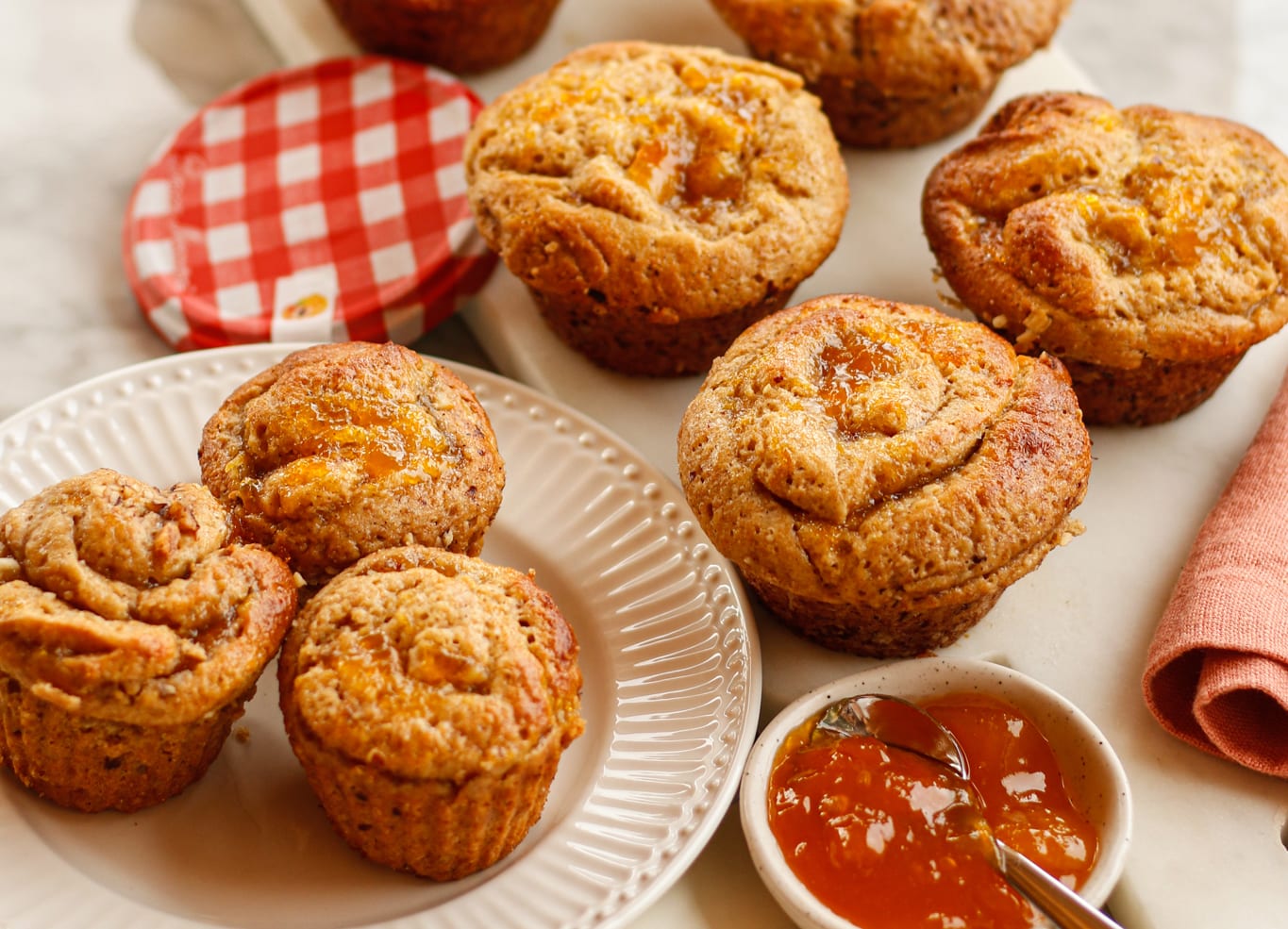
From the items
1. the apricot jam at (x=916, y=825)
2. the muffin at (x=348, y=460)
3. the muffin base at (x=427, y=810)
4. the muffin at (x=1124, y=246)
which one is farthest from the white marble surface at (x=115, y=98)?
the muffin base at (x=427, y=810)

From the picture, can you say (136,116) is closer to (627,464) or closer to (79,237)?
(79,237)

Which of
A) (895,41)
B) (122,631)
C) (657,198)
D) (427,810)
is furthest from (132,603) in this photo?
(895,41)

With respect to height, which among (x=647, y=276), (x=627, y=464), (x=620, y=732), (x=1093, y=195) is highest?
(x=1093, y=195)

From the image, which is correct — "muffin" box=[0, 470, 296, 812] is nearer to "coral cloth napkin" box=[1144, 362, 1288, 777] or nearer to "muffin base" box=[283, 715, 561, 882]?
"muffin base" box=[283, 715, 561, 882]

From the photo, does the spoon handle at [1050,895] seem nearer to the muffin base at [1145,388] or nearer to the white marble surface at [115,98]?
the muffin base at [1145,388]

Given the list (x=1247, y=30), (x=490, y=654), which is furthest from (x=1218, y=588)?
(x=1247, y=30)
